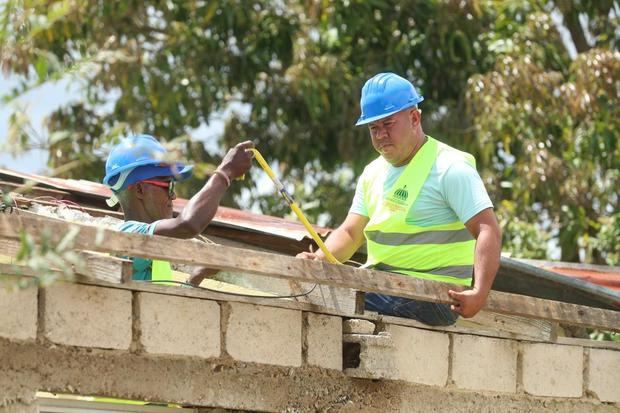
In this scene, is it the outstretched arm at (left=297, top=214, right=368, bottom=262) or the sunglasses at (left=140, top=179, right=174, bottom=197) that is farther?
the outstretched arm at (left=297, top=214, right=368, bottom=262)

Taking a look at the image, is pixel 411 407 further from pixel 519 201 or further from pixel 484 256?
pixel 519 201

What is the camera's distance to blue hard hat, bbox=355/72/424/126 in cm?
637

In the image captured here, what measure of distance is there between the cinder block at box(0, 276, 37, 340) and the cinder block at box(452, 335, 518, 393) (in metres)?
2.24

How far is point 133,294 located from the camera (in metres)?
5.64

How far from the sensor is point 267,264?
552 centimetres

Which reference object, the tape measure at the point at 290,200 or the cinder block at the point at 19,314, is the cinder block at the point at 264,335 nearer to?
the tape measure at the point at 290,200

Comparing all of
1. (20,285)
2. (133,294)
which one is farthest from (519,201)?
(20,285)

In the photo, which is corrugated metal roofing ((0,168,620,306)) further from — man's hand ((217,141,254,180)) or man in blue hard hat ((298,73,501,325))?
man's hand ((217,141,254,180))

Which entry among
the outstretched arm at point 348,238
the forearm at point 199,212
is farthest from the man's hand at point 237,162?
the outstretched arm at point 348,238

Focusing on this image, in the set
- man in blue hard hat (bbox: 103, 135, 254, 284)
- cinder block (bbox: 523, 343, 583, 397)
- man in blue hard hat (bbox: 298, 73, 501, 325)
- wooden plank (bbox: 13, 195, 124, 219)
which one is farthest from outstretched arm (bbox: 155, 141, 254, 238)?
cinder block (bbox: 523, 343, 583, 397)

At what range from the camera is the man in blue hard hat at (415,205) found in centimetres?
621

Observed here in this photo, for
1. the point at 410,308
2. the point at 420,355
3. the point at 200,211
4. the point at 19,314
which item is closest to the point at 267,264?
the point at 200,211

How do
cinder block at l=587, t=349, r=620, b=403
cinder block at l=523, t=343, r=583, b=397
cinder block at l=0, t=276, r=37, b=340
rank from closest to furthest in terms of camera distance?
cinder block at l=0, t=276, r=37, b=340 < cinder block at l=523, t=343, r=583, b=397 < cinder block at l=587, t=349, r=620, b=403

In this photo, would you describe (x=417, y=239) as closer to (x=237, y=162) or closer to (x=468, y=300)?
(x=468, y=300)
